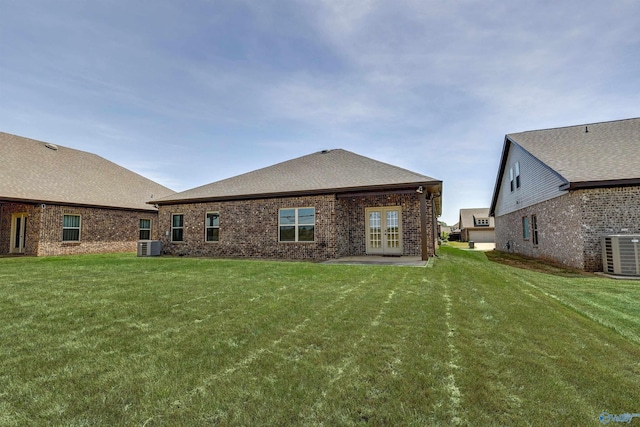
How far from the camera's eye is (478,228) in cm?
3700

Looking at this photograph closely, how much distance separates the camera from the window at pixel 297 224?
40.5 ft

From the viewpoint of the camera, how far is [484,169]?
2155 cm

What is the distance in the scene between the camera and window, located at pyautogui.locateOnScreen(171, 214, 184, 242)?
14948 millimetres

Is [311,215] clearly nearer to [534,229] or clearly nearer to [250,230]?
[250,230]

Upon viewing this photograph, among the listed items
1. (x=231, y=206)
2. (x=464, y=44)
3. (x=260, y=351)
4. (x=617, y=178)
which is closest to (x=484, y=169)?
(x=617, y=178)

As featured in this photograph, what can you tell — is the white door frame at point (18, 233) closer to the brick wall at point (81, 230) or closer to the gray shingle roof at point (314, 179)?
the brick wall at point (81, 230)

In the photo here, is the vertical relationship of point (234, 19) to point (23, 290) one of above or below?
above

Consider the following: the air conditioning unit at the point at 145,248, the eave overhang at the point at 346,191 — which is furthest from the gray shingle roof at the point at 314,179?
the air conditioning unit at the point at 145,248

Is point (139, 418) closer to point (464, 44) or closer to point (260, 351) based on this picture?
point (260, 351)

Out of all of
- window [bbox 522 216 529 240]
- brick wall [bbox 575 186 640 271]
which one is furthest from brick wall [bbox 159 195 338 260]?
window [bbox 522 216 529 240]

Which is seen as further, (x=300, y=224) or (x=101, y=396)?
(x=300, y=224)

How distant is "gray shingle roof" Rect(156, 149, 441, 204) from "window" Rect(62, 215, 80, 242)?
4.99 m

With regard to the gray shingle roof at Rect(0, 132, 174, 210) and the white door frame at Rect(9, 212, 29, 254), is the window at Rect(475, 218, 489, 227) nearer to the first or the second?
the gray shingle roof at Rect(0, 132, 174, 210)

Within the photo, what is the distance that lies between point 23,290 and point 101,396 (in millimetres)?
5511
